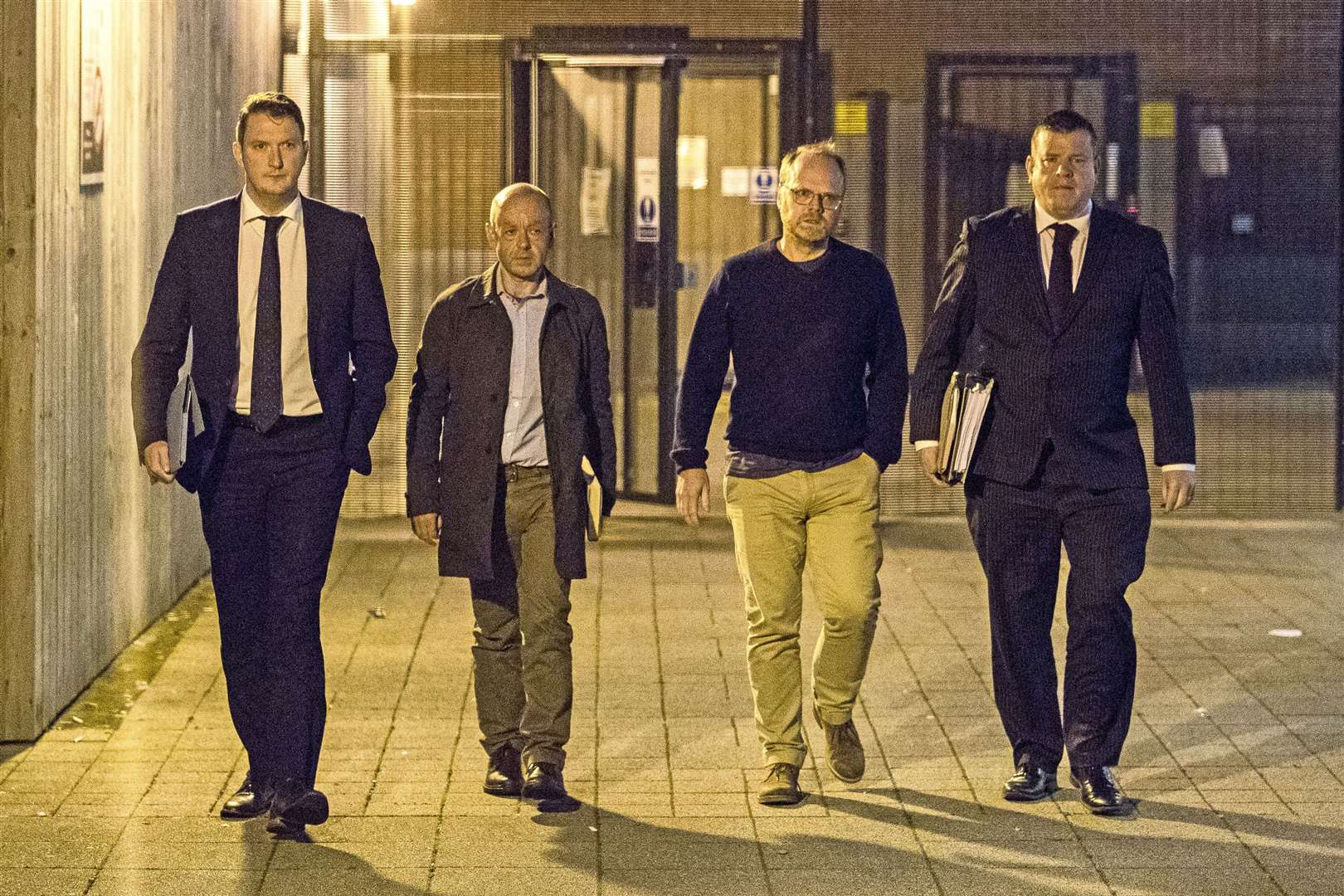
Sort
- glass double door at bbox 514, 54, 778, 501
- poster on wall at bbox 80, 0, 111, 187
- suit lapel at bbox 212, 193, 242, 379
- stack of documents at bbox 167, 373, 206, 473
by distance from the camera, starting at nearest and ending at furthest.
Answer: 1. stack of documents at bbox 167, 373, 206, 473
2. suit lapel at bbox 212, 193, 242, 379
3. poster on wall at bbox 80, 0, 111, 187
4. glass double door at bbox 514, 54, 778, 501

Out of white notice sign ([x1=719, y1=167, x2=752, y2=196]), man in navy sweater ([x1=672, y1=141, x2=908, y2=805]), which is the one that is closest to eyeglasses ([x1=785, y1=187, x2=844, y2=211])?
man in navy sweater ([x1=672, y1=141, x2=908, y2=805])

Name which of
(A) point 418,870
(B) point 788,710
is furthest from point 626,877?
(B) point 788,710

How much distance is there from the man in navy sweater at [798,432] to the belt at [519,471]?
38cm

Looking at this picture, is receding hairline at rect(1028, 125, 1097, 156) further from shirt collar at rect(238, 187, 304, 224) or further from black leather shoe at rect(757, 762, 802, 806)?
shirt collar at rect(238, 187, 304, 224)

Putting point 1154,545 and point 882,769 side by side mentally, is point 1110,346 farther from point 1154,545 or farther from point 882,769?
point 1154,545

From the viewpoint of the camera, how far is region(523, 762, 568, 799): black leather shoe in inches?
257

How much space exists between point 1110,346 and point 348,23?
254 inches

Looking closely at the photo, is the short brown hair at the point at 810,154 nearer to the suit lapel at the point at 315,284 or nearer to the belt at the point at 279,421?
the suit lapel at the point at 315,284

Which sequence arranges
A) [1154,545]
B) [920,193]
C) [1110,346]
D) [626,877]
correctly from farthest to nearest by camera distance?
1. [920,193]
2. [1154,545]
3. [1110,346]
4. [626,877]

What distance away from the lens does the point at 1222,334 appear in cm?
1230

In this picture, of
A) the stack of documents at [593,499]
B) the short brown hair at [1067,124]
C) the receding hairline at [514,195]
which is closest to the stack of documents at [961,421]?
the short brown hair at [1067,124]

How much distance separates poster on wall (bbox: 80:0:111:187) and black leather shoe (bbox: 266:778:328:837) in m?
2.50

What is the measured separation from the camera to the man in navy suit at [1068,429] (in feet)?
21.2

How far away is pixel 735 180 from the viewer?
1225 centimetres
